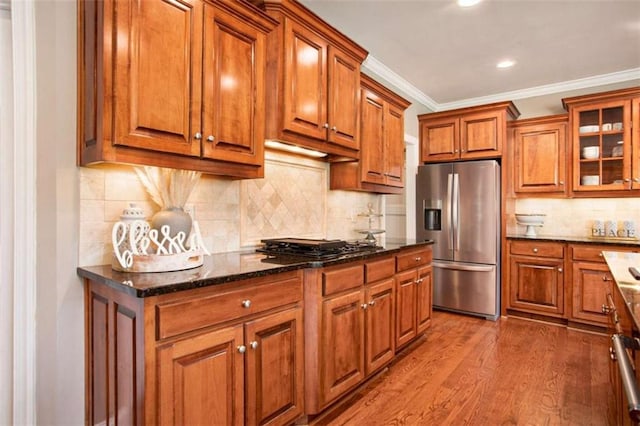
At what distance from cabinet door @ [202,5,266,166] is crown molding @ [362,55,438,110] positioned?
5.96 feet

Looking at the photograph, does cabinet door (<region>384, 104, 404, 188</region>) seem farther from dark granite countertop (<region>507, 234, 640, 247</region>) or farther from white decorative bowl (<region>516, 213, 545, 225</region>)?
white decorative bowl (<region>516, 213, 545, 225</region>)

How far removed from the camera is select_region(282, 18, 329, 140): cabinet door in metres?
2.15

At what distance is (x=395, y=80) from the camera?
3992mm

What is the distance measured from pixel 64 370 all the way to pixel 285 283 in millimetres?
1034

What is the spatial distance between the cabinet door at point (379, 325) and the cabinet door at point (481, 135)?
2.35 meters

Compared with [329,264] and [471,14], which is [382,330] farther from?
[471,14]

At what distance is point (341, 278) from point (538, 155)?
3.29m

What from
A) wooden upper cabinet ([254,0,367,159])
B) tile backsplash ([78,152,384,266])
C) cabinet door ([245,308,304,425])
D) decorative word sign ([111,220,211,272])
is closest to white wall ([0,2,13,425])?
tile backsplash ([78,152,384,266])

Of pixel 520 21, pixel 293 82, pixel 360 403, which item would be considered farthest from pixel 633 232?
pixel 293 82

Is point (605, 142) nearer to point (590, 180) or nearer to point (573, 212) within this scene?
point (590, 180)

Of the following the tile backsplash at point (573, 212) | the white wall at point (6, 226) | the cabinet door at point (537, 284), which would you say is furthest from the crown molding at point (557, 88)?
the white wall at point (6, 226)

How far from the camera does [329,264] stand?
198cm

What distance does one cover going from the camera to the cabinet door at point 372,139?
2.93 metres

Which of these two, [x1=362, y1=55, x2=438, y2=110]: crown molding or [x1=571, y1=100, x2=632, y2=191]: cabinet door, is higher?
[x1=362, y1=55, x2=438, y2=110]: crown molding
